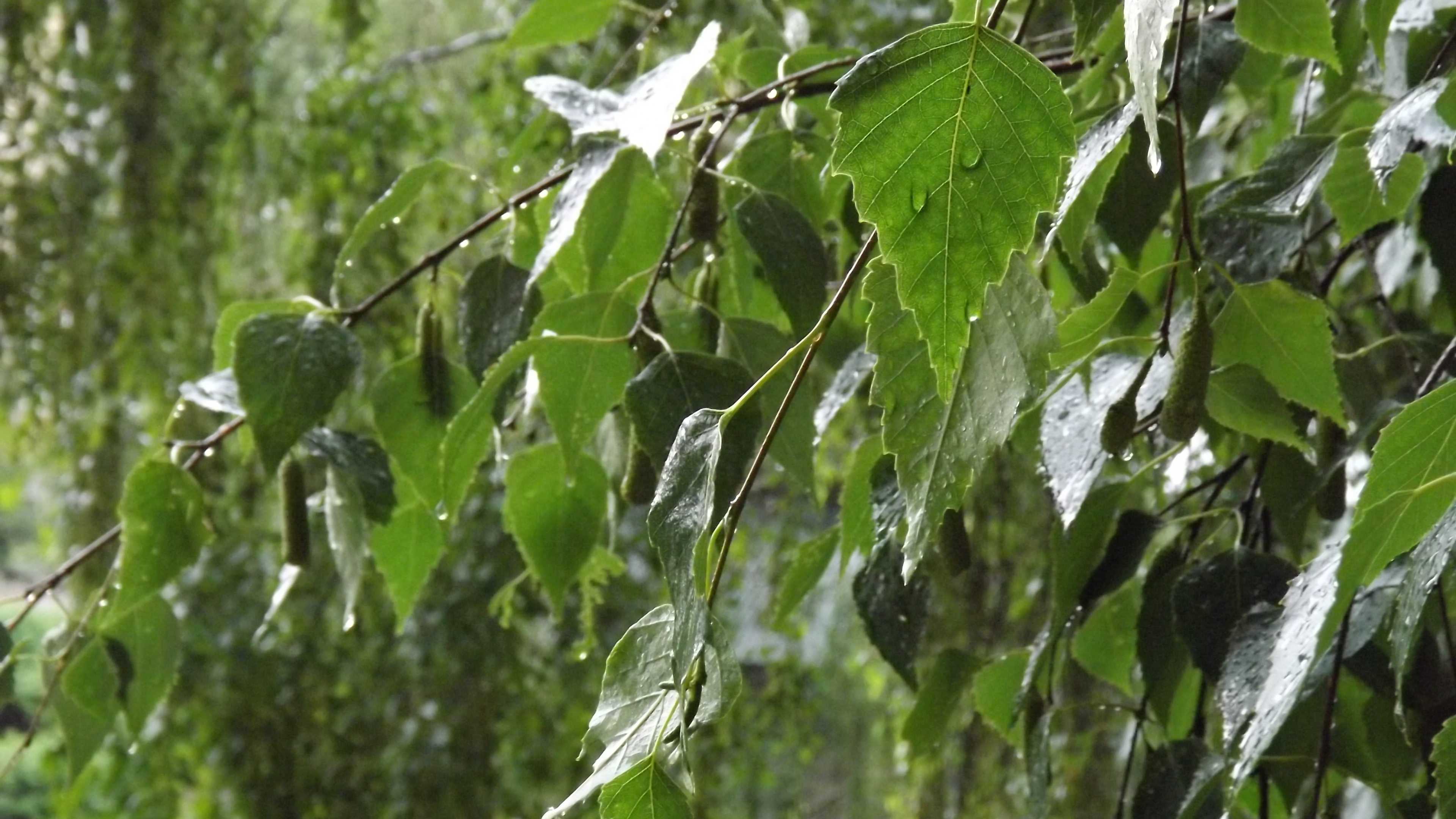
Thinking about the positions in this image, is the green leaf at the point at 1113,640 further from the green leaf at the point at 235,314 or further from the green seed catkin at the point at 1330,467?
the green leaf at the point at 235,314

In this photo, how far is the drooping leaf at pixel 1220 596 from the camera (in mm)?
440

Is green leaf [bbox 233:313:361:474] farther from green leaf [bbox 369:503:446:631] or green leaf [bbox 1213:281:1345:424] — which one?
green leaf [bbox 1213:281:1345:424]

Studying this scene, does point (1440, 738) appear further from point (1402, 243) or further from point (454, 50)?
point (454, 50)

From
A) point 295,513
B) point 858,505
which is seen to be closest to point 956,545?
point 858,505

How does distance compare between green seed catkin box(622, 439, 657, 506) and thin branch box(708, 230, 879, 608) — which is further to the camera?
green seed catkin box(622, 439, 657, 506)

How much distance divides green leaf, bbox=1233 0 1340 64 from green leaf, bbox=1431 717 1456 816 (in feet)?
0.69

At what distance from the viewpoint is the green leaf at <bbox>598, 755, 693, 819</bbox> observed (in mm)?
271

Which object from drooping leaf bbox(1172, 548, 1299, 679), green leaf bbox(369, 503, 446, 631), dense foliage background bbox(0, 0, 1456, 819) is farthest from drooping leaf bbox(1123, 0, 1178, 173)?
green leaf bbox(369, 503, 446, 631)

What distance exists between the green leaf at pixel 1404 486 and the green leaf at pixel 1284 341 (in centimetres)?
6

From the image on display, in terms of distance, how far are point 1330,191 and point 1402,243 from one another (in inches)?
12.2

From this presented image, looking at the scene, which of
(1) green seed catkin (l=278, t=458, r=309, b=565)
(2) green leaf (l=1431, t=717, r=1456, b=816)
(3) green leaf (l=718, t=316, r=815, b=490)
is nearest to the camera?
(2) green leaf (l=1431, t=717, r=1456, b=816)

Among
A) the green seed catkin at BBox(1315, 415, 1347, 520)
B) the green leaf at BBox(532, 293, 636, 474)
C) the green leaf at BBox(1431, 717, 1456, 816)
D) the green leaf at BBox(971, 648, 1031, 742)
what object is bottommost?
the green leaf at BBox(971, 648, 1031, 742)

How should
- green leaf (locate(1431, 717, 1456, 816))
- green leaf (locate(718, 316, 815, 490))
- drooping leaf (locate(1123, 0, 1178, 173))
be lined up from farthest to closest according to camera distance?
green leaf (locate(718, 316, 815, 490)), green leaf (locate(1431, 717, 1456, 816)), drooping leaf (locate(1123, 0, 1178, 173))

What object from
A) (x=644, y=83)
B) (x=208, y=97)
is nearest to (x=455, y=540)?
(x=208, y=97)
